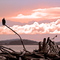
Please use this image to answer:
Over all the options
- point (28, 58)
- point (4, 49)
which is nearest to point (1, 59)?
point (4, 49)

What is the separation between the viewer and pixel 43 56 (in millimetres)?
15617

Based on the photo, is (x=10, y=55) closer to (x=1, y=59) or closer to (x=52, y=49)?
(x=1, y=59)

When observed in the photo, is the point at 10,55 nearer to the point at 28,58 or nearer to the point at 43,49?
the point at 28,58

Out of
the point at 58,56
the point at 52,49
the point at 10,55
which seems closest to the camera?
the point at 10,55

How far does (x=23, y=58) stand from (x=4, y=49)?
1405 millimetres

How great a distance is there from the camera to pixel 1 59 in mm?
16719

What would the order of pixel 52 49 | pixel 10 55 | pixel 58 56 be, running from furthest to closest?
pixel 52 49
pixel 58 56
pixel 10 55

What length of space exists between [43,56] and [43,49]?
90 centimetres

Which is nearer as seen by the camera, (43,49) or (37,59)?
(37,59)

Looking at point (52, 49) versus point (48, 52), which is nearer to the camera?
point (48, 52)

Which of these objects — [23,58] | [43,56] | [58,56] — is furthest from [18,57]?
[58,56]

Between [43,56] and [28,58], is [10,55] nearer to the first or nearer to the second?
[28,58]

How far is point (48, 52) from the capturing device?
16.0 m

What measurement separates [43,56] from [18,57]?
167 centimetres
